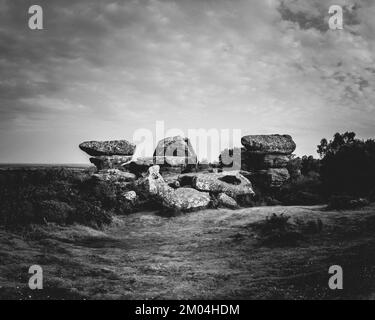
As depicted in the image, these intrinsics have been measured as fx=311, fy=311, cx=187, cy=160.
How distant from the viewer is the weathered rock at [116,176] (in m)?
20.2

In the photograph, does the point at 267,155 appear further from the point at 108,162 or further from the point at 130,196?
the point at 108,162

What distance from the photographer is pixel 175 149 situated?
25.4 meters

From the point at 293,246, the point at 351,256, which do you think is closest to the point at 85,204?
the point at 293,246

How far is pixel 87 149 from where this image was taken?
2408cm

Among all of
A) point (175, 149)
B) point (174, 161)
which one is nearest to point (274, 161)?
point (174, 161)

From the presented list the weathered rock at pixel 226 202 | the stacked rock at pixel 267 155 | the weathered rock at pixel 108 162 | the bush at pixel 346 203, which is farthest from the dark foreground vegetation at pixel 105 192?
the weathered rock at pixel 108 162

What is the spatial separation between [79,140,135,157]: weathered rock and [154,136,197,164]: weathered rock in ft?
8.53

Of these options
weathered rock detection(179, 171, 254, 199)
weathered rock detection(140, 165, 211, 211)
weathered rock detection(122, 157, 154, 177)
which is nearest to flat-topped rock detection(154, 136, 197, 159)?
weathered rock detection(122, 157, 154, 177)

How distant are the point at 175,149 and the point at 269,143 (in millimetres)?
7455

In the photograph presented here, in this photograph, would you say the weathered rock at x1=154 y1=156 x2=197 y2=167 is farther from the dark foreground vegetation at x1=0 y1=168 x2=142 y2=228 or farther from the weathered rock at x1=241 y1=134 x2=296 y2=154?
the dark foreground vegetation at x1=0 y1=168 x2=142 y2=228

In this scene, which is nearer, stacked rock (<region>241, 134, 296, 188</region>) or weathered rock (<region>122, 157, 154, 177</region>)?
weathered rock (<region>122, 157, 154, 177</region>)

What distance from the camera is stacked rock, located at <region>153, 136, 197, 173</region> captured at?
78.7 feet

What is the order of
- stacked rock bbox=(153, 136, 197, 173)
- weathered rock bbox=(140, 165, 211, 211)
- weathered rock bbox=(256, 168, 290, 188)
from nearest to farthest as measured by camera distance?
weathered rock bbox=(140, 165, 211, 211) → weathered rock bbox=(256, 168, 290, 188) → stacked rock bbox=(153, 136, 197, 173)

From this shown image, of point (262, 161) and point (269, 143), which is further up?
point (269, 143)
